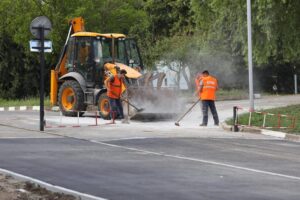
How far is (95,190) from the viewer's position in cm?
941

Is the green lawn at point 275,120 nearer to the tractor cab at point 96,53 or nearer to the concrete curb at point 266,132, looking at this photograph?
the concrete curb at point 266,132

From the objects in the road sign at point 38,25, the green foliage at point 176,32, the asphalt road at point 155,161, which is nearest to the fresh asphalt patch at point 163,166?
the asphalt road at point 155,161

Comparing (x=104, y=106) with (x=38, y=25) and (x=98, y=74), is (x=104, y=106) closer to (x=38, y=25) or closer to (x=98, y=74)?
(x=98, y=74)

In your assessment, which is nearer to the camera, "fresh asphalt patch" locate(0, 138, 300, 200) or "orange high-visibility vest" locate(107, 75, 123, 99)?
"fresh asphalt patch" locate(0, 138, 300, 200)

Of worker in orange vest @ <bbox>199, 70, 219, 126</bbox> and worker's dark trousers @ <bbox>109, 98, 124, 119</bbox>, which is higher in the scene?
worker in orange vest @ <bbox>199, 70, 219, 126</bbox>

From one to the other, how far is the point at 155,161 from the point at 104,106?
1090 cm

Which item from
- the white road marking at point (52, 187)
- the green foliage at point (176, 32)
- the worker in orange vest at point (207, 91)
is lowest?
the white road marking at point (52, 187)

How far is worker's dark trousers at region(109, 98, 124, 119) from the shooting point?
22281mm

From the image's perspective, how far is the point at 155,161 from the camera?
12.7 meters

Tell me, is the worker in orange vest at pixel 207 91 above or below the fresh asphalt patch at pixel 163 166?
above

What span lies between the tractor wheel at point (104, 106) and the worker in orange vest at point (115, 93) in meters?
0.64

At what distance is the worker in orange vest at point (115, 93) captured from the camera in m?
22.2

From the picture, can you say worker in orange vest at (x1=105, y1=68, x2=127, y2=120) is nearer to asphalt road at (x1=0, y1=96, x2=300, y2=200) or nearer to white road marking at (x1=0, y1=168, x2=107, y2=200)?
asphalt road at (x1=0, y1=96, x2=300, y2=200)

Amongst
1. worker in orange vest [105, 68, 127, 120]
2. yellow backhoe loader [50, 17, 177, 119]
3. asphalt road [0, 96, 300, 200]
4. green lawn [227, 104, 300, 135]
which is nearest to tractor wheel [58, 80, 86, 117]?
yellow backhoe loader [50, 17, 177, 119]
